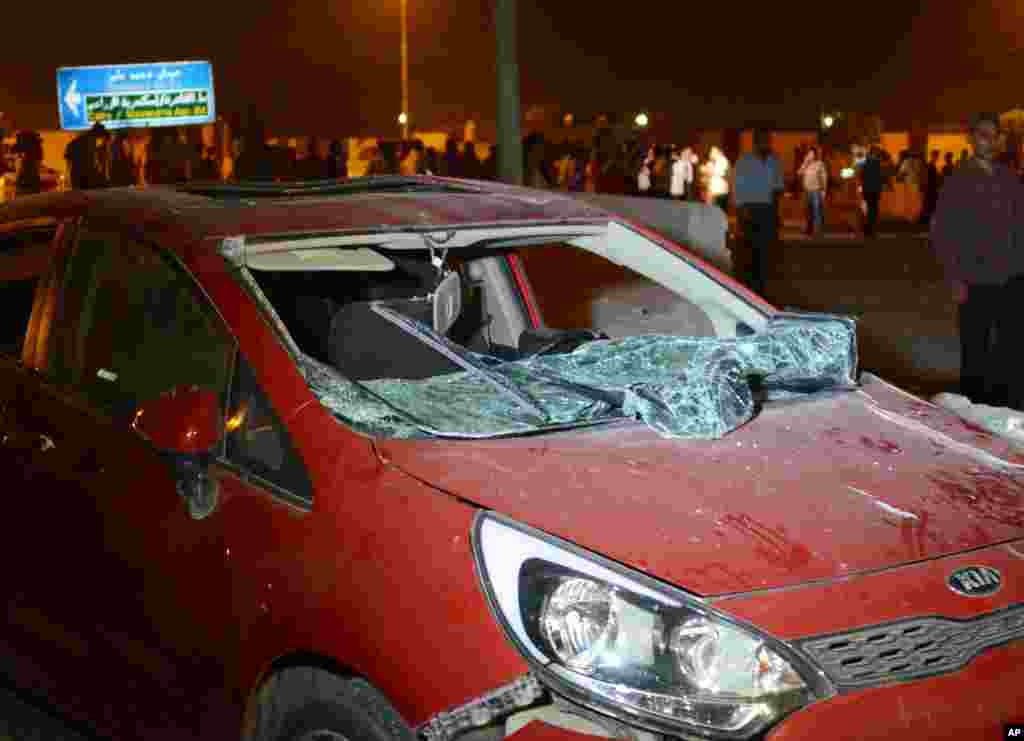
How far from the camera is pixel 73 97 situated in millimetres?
33156

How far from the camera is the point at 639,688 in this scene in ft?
8.50

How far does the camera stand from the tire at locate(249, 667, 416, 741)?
9.04ft

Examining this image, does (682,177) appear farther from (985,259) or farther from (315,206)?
(315,206)

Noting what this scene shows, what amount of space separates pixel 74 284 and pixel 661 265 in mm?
1880

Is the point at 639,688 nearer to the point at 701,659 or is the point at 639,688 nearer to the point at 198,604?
the point at 701,659

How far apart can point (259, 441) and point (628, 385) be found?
1033mm

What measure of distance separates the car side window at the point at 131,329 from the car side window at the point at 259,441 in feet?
0.23

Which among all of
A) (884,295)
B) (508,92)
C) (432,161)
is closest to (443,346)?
(508,92)

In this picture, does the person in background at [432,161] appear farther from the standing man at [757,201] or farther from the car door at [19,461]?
the car door at [19,461]

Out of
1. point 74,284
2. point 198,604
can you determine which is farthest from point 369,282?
point 198,604

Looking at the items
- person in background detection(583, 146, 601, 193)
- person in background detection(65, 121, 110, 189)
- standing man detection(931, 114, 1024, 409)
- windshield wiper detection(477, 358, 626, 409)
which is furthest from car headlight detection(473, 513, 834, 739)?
person in background detection(583, 146, 601, 193)

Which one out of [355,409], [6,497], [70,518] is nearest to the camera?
[355,409]

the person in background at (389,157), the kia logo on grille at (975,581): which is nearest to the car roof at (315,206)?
the kia logo on grille at (975,581)

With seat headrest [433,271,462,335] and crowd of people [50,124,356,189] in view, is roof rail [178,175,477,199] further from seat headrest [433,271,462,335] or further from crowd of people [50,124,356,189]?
crowd of people [50,124,356,189]
